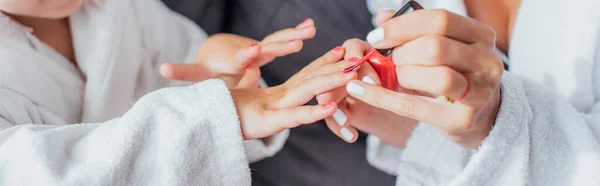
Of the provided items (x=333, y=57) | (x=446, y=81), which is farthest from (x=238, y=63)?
(x=446, y=81)

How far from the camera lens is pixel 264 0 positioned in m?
1.09

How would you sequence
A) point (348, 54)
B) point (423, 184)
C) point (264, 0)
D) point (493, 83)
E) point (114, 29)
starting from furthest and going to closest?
point (264, 0), point (114, 29), point (423, 184), point (348, 54), point (493, 83)

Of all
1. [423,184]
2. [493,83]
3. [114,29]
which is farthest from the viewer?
[114,29]

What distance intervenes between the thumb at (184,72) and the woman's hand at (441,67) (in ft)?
1.20

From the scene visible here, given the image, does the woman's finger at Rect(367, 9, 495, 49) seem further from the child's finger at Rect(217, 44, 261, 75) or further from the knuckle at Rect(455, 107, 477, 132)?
the child's finger at Rect(217, 44, 261, 75)

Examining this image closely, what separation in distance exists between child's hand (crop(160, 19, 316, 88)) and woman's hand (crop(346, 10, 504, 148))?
241 mm

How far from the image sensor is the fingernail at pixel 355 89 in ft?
1.86

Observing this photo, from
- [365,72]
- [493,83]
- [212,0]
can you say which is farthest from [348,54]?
[212,0]

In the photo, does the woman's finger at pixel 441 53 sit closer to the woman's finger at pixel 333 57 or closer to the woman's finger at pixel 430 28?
the woman's finger at pixel 430 28

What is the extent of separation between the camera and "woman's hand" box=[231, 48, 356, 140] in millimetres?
614

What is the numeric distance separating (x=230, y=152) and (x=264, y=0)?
0.53 m

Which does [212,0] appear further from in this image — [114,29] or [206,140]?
[206,140]

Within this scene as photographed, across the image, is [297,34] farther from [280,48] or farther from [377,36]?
[377,36]

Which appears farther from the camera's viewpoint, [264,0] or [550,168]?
[264,0]
